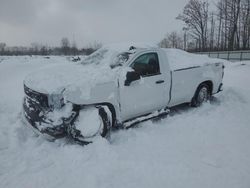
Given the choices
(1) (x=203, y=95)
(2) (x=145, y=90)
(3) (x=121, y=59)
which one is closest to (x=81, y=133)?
(2) (x=145, y=90)

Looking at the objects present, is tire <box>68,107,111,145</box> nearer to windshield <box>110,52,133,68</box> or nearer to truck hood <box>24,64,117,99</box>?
truck hood <box>24,64,117,99</box>

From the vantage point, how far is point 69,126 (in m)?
3.68

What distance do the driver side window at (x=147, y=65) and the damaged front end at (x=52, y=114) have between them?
1.58m

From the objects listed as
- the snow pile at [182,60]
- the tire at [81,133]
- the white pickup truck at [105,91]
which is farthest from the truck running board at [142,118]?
the snow pile at [182,60]

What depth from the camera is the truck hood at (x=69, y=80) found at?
3.58 m

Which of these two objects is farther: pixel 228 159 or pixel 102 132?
pixel 102 132

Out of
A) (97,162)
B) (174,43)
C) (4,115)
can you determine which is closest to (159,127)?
(97,162)

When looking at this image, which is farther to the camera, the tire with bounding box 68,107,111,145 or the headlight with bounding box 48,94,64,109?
the tire with bounding box 68,107,111,145

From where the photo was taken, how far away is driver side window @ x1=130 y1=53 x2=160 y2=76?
448 cm

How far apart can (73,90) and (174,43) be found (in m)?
76.8

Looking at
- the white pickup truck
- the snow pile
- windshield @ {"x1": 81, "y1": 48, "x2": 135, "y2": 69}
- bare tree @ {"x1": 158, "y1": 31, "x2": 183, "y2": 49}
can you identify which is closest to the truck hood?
the white pickup truck

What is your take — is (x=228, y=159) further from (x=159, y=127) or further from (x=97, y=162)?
(x=97, y=162)

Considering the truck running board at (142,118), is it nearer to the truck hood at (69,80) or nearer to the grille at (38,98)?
the truck hood at (69,80)

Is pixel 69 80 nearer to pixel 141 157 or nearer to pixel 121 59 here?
pixel 121 59
